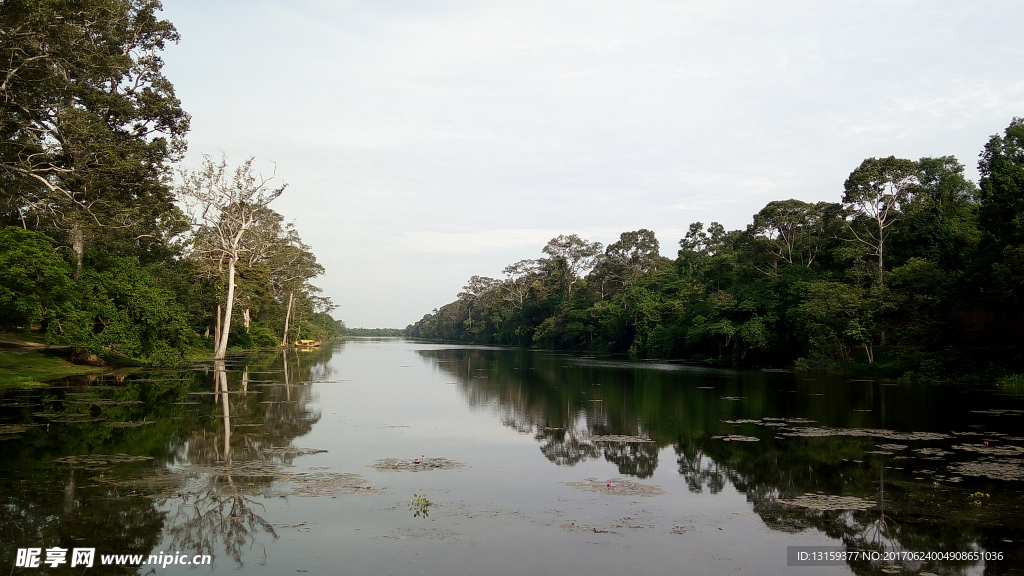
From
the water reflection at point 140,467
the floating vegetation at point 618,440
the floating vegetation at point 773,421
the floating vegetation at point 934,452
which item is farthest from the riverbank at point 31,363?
the floating vegetation at point 934,452

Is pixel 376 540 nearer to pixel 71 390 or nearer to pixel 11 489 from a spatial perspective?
pixel 11 489

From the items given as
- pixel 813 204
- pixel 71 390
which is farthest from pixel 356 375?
pixel 813 204

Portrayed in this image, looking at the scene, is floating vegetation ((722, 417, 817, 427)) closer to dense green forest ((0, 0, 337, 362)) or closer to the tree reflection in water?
the tree reflection in water

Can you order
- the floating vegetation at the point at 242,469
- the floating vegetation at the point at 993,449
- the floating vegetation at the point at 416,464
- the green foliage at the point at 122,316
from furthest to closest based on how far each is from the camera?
the green foliage at the point at 122,316 → the floating vegetation at the point at 993,449 → the floating vegetation at the point at 416,464 → the floating vegetation at the point at 242,469

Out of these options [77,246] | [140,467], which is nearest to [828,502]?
[140,467]

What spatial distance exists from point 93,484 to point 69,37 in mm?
18583

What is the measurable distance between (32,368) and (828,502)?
27723 mm

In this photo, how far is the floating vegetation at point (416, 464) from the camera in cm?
1105

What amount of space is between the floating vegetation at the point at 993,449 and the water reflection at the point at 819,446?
0.43 ft

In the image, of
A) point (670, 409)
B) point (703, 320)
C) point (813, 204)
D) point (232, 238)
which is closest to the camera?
point (670, 409)

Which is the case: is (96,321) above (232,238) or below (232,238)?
below

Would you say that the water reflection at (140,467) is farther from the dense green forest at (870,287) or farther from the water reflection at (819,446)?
the dense green forest at (870,287)

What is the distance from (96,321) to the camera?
28000mm

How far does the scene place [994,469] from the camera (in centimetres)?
1070
